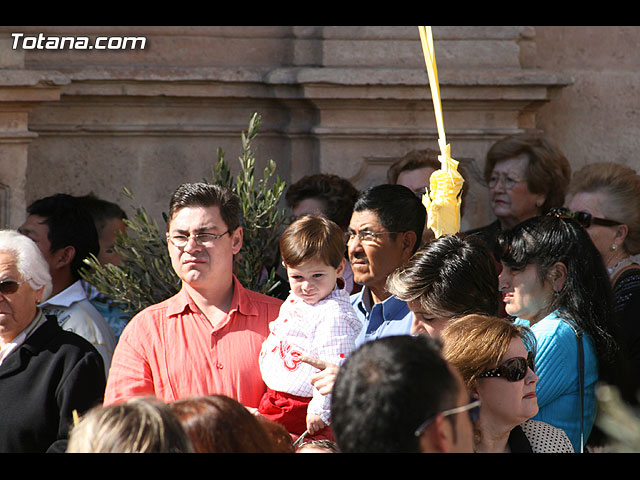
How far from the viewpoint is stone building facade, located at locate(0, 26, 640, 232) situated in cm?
606

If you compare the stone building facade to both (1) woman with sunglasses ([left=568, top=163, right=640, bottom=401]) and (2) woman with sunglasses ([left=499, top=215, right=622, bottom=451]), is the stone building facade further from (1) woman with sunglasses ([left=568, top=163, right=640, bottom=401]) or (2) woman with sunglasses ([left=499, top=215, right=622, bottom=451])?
(2) woman with sunglasses ([left=499, top=215, right=622, bottom=451])

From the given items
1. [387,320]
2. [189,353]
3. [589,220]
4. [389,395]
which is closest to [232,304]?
[189,353]

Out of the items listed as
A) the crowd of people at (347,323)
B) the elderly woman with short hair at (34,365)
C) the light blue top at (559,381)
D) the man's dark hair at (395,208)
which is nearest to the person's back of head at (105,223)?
the crowd of people at (347,323)

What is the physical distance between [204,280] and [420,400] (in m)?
1.99

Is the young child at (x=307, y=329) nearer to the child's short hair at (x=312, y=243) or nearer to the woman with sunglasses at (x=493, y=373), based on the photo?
the child's short hair at (x=312, y=243)

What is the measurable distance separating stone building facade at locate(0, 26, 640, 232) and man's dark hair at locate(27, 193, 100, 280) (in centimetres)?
115

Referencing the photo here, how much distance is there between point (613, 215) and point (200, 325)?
6.41 ft

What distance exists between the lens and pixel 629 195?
454 cm

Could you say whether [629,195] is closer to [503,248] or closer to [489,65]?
[503,248]

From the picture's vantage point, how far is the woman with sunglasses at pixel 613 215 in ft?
14.0

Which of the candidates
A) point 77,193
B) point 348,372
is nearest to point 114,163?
point 77,193

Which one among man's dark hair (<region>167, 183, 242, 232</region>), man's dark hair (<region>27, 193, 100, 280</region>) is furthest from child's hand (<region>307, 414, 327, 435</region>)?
man's dark hair (<region>27, 193, 100, 280</region>)

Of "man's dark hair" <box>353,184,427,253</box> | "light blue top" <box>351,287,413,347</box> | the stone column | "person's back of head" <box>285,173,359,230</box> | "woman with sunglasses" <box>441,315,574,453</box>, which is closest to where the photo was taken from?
"woman with sunglasses" <box>441,315,574,453</box>

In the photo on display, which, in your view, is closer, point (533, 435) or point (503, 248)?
point (533, 435)
